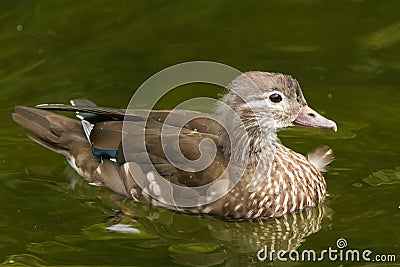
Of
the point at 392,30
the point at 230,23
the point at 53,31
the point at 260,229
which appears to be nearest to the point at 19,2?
the point at 53,31

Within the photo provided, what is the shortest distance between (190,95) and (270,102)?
5.07ft

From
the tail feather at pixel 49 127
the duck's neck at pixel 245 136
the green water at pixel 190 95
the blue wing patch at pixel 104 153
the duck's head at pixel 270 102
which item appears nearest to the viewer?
the green water at pixel 190 95

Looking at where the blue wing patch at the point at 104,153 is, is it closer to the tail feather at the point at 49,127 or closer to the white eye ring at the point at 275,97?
the tail feather at the point at 49,127

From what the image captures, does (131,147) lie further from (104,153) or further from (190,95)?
(190,95)

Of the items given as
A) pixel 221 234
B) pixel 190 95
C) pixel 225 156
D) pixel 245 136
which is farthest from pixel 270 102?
pixel 190 95

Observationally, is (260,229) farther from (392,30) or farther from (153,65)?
(392,30)

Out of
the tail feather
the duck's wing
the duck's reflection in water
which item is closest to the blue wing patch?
the duck's wing

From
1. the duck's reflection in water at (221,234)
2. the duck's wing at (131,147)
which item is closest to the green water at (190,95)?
the duck's reflection in water at (221,234)

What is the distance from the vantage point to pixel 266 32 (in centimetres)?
849

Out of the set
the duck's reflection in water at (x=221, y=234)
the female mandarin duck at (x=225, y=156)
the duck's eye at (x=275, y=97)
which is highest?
the duck's eye at (x=275, y=97)

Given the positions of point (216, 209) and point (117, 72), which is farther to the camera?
→ point (117, 72)

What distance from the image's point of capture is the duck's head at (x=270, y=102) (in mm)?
6055

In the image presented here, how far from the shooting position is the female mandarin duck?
19.9ft

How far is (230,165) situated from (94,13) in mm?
3081
